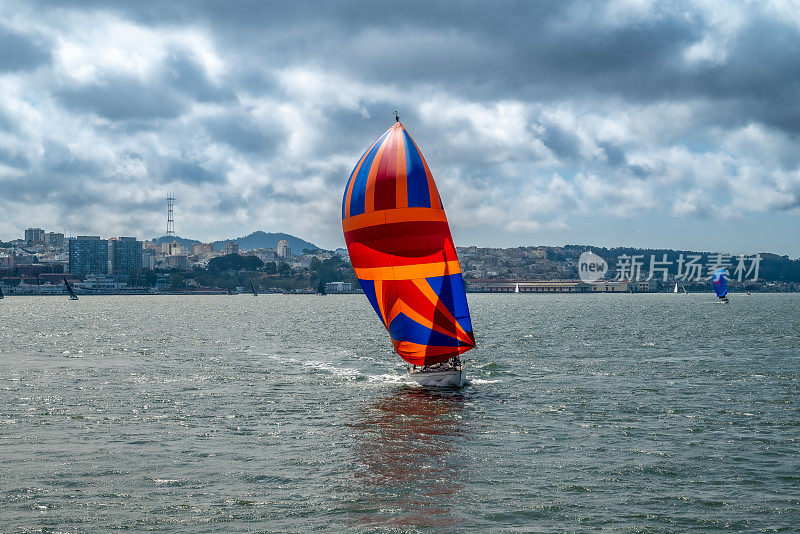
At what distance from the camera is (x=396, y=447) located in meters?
24.4

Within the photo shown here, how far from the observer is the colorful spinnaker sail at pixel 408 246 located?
108 feet

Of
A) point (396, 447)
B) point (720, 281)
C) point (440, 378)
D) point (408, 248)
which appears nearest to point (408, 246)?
point (408, 248)

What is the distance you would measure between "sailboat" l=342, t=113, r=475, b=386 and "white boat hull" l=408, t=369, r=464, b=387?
0.19ft

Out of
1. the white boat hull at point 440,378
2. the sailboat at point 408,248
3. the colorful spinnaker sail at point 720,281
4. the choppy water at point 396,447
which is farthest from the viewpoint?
the colorful spinnaker sail at point 720,281

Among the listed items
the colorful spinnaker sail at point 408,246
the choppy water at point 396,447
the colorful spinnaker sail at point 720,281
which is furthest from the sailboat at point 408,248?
the colorful spinnaker sail at point 720,281

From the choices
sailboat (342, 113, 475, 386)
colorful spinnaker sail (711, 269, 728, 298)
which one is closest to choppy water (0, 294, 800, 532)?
sailboat (342, 113, 475, 386)

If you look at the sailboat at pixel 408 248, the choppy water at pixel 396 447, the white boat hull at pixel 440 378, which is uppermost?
the sailboat at pixel 408 248

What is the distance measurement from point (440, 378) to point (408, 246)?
6384 millimetres

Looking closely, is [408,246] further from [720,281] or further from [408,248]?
[720,281]

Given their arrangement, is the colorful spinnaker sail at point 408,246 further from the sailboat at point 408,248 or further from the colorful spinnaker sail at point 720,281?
the colorful spinnaker sail at point 720,281

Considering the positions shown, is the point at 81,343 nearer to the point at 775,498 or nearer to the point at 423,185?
the point at 423,185

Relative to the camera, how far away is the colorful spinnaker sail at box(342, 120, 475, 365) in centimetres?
3288

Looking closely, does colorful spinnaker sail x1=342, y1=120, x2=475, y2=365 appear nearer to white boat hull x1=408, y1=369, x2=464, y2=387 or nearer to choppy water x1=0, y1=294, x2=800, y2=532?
white boat hull x1=408, y1=369, x2=464, y2=387

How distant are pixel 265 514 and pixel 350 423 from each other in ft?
34.8
